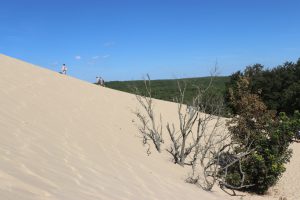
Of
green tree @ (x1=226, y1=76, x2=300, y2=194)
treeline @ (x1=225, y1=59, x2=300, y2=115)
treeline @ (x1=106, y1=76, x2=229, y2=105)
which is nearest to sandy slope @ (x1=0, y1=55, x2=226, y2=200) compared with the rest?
green tree @ (x1=226, y1=76, x2=300, y2=194)

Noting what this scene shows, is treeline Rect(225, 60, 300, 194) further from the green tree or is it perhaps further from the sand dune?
the sand dune

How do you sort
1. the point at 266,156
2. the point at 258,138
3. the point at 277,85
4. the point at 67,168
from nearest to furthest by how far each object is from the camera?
the point at 67,168, the point at 266,156, the point at 258,138, the point at 277,85

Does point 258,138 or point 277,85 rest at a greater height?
point 277,85

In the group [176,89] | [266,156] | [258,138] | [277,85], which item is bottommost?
[266,156]

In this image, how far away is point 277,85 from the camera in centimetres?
3008

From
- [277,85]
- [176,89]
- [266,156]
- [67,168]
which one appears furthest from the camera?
[176,89]

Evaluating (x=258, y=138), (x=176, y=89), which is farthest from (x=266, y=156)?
(x=176, y=89)

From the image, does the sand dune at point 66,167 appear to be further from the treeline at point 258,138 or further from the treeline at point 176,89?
the treeline at point 176,89

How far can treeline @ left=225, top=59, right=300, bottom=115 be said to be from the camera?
27.0 m

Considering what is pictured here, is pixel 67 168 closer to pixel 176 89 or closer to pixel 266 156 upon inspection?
pixel 266 156

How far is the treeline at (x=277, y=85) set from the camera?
27.0 m

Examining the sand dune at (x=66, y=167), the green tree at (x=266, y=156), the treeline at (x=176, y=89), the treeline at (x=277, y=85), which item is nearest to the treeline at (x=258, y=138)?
the green tree at (x=266, y=156)

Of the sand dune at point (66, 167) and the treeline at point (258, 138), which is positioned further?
the treeline at point (258, 138)

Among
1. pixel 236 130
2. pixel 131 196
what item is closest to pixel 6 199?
pixel 131 196
